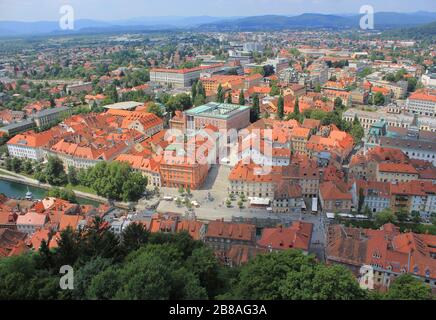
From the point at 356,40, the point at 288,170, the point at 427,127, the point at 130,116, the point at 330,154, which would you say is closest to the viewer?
the point at 288,170

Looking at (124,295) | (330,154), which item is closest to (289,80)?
(330,154)

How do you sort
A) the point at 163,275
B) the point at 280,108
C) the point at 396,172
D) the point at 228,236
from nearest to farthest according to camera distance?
1. the point at 163,275
2. the point at 228,236
3. the point at 396,172
4. the point at 280,108

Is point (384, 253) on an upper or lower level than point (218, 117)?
lower

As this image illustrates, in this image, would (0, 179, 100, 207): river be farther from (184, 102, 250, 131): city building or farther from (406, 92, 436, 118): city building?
(406, 92, 436, 118): city building

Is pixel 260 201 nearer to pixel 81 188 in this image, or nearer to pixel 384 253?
pixel 384 253

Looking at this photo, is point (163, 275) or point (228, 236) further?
point (228, 236)

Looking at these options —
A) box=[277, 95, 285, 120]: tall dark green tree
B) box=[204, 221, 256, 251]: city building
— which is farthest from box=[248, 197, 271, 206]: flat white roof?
box=[277, 95, 285, 120]: tall dark green tree

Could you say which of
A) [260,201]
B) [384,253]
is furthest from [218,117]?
[384,253]
